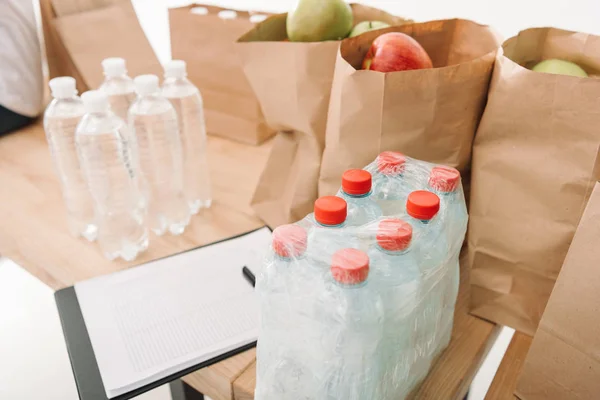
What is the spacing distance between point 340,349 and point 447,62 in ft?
1.94

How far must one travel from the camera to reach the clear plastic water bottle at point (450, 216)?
0.63 m

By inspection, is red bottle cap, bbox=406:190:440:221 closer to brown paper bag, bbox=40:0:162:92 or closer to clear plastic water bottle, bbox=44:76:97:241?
clear plastic water bottle, bbox=44:76:97:241

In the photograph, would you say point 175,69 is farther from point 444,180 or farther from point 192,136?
point 444,180

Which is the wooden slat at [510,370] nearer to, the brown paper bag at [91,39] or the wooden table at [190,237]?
the wooden table at [190,237]

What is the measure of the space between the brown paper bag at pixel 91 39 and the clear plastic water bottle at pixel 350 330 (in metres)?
0.99

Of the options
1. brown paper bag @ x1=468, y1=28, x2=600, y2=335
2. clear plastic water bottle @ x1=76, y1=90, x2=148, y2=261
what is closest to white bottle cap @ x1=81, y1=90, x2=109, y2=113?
clear plastic water bottle @ x1=76, y1=90, x2=148, y2=261

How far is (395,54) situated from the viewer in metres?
0.76

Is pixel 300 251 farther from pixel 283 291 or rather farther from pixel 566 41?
pixel 566 41

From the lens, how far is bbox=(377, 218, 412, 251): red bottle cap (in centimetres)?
53

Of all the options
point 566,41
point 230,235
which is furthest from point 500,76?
point 230,235

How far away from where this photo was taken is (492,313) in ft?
2.46

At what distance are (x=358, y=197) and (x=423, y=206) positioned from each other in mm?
85

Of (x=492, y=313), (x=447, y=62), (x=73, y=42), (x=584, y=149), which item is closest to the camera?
(x=584, y=149)

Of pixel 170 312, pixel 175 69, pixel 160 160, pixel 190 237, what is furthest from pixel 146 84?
pixel 170 312
